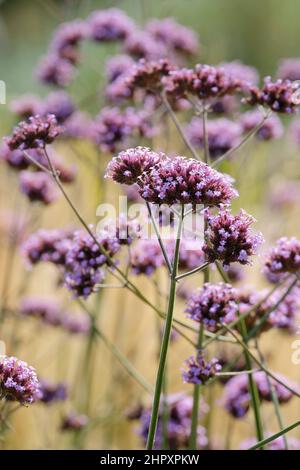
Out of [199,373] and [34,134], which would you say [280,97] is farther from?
[199,373]

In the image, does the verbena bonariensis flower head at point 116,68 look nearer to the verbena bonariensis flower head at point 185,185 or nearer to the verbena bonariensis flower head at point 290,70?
the verbena bonariensis flower head at point 290,70

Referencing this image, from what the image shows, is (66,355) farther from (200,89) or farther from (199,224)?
(200,89)

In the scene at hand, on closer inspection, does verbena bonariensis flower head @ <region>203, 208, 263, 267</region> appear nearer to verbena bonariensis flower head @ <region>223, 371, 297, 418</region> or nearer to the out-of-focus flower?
verbena bonariensis flower head @ <region>223, 371, 297, 418</region>

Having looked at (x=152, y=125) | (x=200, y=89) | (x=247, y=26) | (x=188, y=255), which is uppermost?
(x=247, y=26)

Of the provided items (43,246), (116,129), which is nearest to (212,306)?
(43,246)

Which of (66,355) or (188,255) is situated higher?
(66,355)

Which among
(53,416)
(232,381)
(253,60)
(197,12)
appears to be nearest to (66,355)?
(53,416)

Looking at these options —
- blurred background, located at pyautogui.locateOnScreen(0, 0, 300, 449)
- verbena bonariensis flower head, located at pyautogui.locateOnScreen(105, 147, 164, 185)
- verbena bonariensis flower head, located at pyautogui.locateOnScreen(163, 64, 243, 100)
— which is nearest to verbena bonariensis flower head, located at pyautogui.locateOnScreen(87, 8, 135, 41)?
blurred background, located at pyautogui.locateOnScreen(0, 0, 300, 449)
